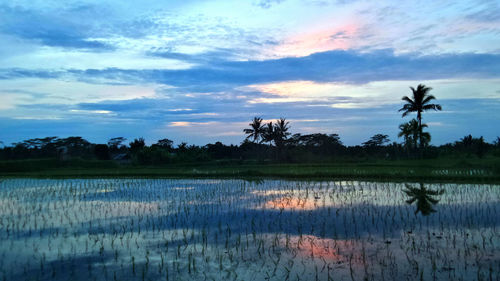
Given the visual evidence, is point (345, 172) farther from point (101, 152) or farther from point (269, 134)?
point (101, 152)

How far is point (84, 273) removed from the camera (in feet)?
17.0

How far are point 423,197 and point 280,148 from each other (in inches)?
1025

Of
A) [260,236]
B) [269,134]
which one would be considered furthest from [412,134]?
[260,236]

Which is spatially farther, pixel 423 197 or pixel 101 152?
pixel 101 152

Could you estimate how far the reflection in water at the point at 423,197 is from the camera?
8.92 metres

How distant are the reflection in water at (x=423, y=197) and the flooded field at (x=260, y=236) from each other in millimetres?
32

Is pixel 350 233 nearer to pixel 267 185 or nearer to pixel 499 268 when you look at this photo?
pixel 499 268

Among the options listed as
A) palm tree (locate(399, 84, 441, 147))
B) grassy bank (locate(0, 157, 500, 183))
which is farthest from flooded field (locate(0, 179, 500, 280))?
palm tree (locate(399, 84, 441, 147))

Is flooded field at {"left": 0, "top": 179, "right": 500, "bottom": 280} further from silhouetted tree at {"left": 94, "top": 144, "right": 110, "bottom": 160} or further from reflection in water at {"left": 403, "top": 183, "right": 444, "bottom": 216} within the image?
silhouetted tree at {"left": 94, "top": 144, "right": 110, "bottom": 160}

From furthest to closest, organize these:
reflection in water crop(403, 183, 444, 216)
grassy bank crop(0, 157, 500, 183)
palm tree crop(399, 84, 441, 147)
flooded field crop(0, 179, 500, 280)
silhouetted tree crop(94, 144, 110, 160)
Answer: silhouetted tree crop(94, 144, 110, 160)
palm tree crop(399, 84, 441, 147)
grassy bank crop(0, 157, 500, 183)
reflection in water crop(403, 183, 444, 216)
flooded field crop(0, 179, 500, 280)

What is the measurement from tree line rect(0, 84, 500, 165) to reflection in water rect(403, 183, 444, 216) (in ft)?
54.1

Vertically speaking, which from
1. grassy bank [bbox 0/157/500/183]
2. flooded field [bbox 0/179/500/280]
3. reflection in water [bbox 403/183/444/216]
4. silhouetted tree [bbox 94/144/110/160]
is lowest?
flooded field [bbox 0/179/500/280]

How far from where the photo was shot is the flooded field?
5.11 meters

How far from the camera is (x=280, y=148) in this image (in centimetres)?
3662
